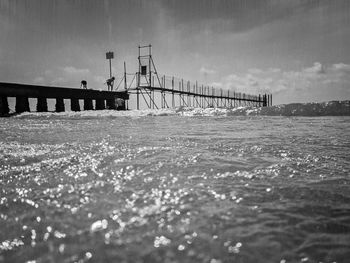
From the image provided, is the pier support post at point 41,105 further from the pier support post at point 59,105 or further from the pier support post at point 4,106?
the pier support post at point 4,106

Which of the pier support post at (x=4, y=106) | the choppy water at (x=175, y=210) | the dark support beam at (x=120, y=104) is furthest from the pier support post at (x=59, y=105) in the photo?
the choppy water at (x=175, y=210)

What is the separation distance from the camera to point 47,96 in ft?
77.2

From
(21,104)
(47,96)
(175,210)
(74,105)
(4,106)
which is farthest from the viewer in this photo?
(74,105)

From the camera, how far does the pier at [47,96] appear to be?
840 inches

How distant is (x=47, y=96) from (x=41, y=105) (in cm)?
97

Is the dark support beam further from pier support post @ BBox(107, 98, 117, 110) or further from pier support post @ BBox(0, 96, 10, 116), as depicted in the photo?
pier support post @ BBox(0, 96, 10, 116)

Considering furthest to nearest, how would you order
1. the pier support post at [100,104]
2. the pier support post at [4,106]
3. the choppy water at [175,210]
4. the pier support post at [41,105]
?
the pier support post at [100,104]
the pier support post at [41,105]
the pier support post at [4,106]
the choppy water at [175,210]

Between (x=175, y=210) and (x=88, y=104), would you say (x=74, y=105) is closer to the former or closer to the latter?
(x=88, y=104)

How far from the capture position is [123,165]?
6.76ft

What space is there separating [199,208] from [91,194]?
58 centimetres

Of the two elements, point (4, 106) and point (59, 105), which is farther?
point (59, 105)

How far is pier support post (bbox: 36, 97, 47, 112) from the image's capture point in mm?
23538

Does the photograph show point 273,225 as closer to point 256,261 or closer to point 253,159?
point 256,261

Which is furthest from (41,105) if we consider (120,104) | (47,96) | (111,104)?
(120,104)
